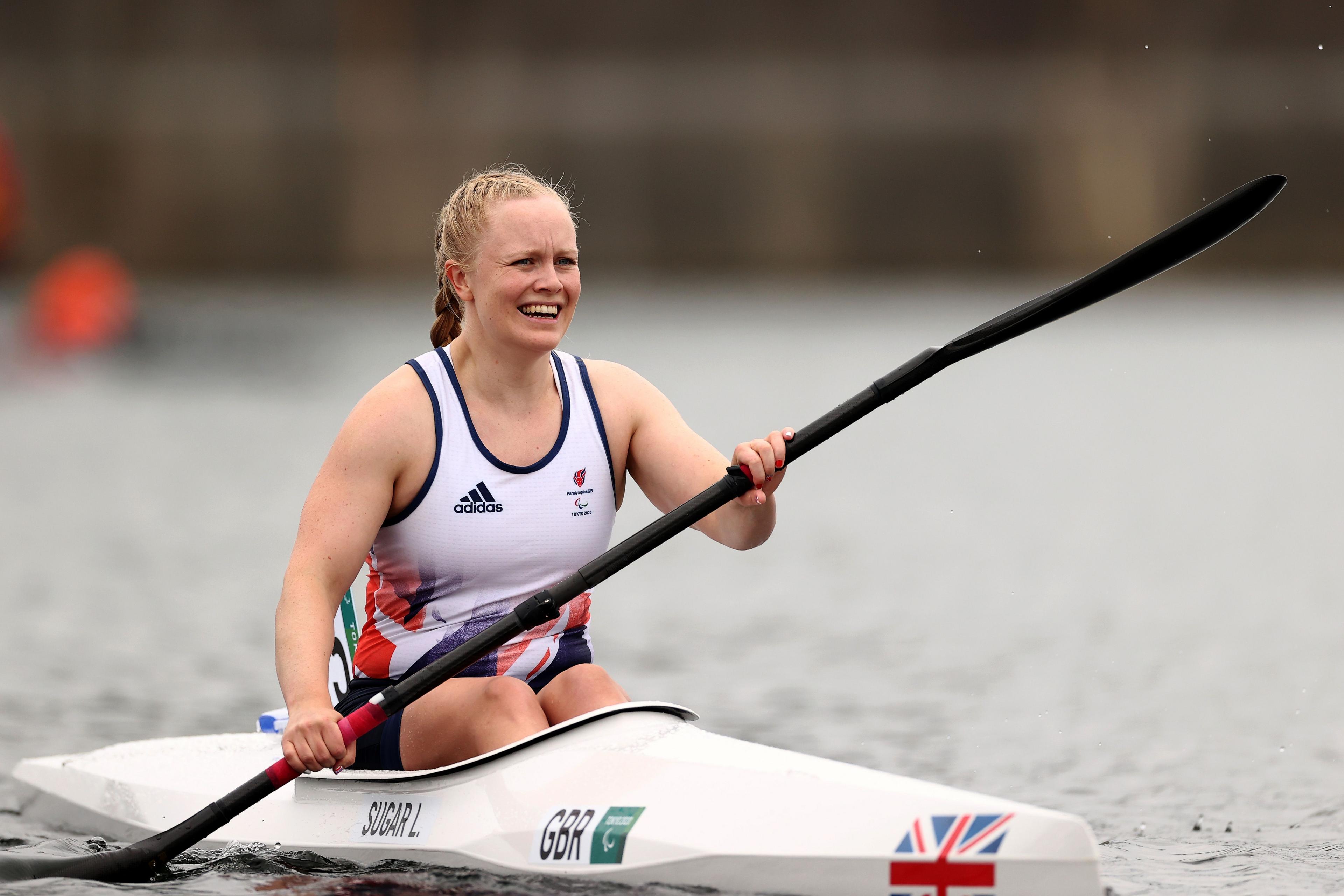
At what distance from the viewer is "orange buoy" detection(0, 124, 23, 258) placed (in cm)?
2597

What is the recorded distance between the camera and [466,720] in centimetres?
409

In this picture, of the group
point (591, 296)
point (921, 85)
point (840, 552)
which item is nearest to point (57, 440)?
point (840, 552)

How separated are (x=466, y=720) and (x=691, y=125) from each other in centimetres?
2583

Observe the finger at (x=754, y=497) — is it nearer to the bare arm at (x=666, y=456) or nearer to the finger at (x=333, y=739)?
the bare arm at (x=666, y=456)

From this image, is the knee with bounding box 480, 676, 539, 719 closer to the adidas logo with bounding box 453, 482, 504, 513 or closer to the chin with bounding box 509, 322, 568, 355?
the adidas logo with bounding box 453, 482, 504, 513

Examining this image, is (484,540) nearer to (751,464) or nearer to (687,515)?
(687,515)

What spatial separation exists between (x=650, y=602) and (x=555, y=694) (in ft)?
18.1

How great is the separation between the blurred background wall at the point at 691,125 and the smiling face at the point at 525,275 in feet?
79.8

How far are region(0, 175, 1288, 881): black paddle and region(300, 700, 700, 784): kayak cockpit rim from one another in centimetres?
18

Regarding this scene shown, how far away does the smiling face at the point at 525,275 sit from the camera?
4039 millimetres

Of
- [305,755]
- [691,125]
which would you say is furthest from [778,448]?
[691,125]

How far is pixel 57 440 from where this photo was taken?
642 inches

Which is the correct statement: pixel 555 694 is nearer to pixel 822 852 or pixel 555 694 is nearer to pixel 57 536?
pixel 822 852

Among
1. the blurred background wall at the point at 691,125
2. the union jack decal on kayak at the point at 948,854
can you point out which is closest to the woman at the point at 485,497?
the union jack decal on kayak at the point at 948,854
